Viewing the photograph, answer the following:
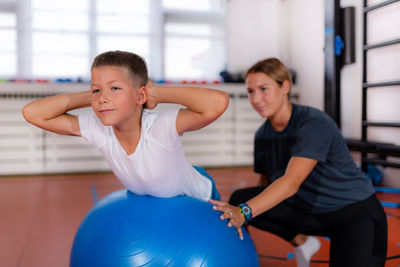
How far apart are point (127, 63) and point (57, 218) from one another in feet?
6.08

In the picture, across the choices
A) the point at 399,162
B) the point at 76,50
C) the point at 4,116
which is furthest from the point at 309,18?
the point at 4,116

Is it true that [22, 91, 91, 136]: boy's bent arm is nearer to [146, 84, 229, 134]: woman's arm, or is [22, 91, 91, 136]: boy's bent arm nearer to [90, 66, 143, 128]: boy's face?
[90, 66, 143, 128]: boy's face

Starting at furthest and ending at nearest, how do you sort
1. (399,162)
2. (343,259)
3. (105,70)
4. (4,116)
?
(4,116) → (399,162) → (343,259) → (105,70)

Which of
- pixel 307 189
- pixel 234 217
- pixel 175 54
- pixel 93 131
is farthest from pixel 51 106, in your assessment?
pixel 175 54

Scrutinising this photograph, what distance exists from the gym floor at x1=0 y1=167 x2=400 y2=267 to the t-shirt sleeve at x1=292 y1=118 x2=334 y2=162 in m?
0.70

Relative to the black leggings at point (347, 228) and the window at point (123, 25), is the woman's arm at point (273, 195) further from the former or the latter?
the window at point (123, 25)

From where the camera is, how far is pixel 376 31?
3.62m

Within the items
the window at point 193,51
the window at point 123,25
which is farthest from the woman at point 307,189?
the window at point 123,25

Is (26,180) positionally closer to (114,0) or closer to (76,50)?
(76,50)

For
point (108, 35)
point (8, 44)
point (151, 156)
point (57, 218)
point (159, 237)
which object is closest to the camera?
point (159, 237)

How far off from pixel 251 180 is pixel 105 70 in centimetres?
304

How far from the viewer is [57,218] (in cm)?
267

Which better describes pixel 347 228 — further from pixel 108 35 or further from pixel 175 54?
pixel 108 35

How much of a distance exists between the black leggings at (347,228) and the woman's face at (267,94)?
0.46 m
